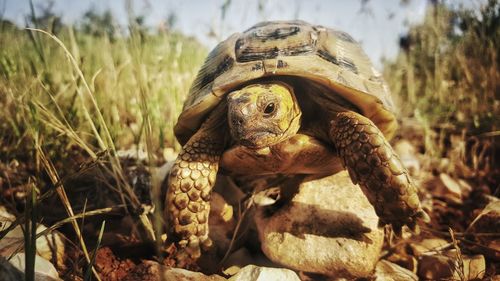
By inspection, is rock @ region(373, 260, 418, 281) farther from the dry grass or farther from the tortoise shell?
the dry grass

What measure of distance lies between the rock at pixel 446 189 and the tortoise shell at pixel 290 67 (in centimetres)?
72

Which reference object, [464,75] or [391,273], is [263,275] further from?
[464,75]

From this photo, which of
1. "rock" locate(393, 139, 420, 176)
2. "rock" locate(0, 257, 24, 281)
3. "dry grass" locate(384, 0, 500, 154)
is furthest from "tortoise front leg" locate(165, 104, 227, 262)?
"dry grass" locate(384, 0, 500, 154)

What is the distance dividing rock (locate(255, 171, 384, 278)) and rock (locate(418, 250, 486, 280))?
0.87ft

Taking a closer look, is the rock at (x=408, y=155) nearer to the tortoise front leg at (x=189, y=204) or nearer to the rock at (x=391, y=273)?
the rock at (x=391, y=273)

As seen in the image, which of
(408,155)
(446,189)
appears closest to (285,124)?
(446,189)

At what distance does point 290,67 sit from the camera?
1761 millimetres

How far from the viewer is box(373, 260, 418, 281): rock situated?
1544 millimetres

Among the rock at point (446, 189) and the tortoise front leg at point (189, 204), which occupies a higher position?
the tortoise front leg at point (189, 204)

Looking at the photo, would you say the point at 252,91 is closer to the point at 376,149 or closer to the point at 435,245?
the point at 376,149

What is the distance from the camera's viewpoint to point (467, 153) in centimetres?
319

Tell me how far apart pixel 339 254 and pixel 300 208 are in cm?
33

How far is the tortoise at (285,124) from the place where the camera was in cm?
154

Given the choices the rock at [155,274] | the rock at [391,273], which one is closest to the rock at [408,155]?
the rock at [391,273]
